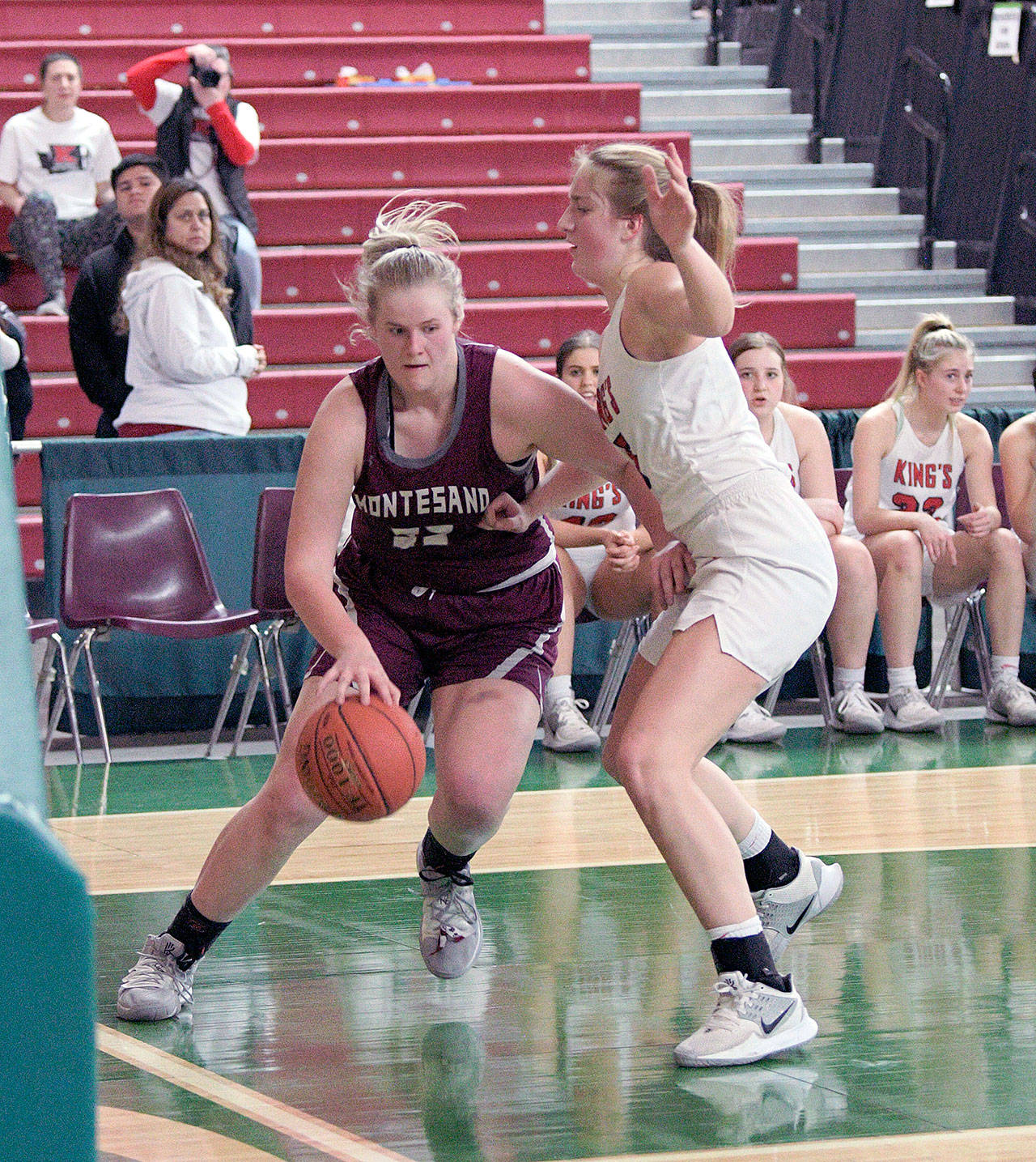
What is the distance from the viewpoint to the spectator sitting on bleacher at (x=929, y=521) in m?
6.41

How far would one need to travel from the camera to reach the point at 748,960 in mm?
2902

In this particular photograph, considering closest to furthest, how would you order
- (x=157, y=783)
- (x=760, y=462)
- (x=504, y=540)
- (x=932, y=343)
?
(x=760, y=462), (x=504, y=540), (x=157, y=783), (x=932, y=343)

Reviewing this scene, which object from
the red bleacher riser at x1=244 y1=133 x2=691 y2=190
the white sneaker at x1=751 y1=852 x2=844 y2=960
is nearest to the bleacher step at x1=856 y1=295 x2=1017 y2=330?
the red bleacher riser at x1=244 y1=133 x2=691 y2=190

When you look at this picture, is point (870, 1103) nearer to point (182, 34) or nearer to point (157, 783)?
point (157, 783)

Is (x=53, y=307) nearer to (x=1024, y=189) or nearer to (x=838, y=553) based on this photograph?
(x=838, y=553)

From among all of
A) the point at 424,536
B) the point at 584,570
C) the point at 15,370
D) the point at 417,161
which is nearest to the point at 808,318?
the point at 417,161

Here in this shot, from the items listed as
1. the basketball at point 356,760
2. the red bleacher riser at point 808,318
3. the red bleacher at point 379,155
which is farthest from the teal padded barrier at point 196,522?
the red bleacher riser at point 808,318

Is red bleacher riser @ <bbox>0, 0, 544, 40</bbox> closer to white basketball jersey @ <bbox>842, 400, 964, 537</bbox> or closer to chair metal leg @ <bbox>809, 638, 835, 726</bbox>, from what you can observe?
white basketball jersey @ <bbox>842, 400, 964, 537</bbox>

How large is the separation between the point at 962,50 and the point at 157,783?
750 centimetres

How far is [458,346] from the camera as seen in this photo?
3.23m

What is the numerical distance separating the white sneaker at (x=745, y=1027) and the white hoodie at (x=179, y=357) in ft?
14.1

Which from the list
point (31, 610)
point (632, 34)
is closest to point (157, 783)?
point (31, 610)

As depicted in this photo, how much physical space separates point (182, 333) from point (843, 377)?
4.30 m

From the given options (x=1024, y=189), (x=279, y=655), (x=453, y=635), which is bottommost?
(x=279, y=655)
